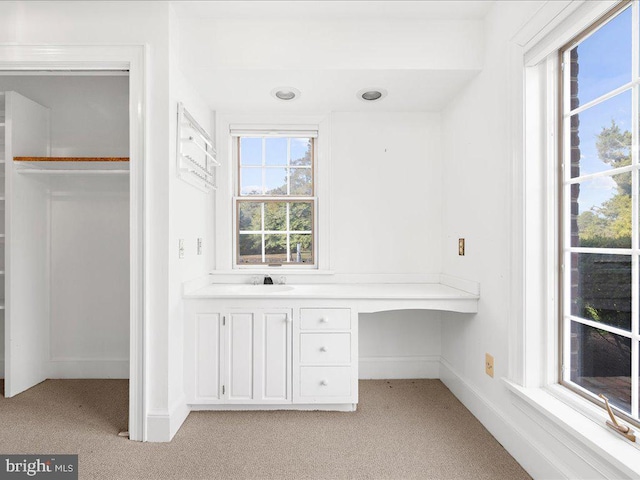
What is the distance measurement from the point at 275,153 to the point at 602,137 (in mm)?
2417

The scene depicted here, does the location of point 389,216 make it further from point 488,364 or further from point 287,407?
point 287,407

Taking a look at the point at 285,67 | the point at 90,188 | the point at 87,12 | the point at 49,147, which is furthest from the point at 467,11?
the point at 49,147

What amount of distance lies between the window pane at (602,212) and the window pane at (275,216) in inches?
86.2

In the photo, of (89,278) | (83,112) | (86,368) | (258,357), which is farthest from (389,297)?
(83,112)

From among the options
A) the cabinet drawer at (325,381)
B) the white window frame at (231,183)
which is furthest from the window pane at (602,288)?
the white window frame at (231,183)

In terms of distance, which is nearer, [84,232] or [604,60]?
[604,60]

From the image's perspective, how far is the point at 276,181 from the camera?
338cm

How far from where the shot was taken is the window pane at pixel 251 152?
11.0ft

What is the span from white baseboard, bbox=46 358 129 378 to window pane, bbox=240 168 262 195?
1803mm

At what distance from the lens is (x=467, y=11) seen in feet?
7.75

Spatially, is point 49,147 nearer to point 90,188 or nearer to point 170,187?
point 90,188

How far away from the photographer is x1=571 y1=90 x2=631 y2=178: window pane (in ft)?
5.00

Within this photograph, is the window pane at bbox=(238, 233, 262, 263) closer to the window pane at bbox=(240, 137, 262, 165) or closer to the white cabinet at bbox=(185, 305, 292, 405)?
the window pane at bbox=(240, 137, 262, 165)

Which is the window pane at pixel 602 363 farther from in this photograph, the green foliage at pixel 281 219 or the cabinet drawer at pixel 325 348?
the green foliage at pixel 281 219
